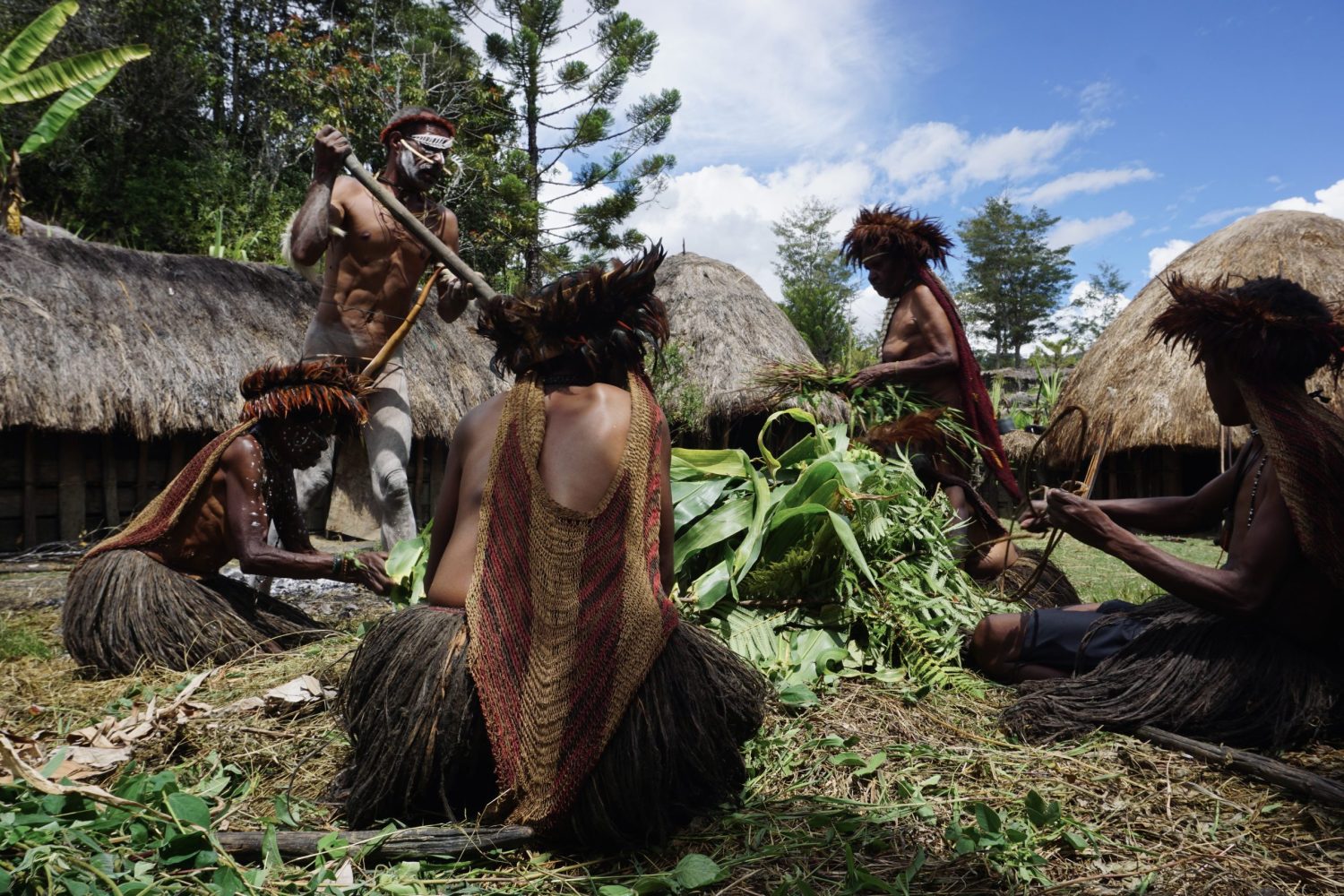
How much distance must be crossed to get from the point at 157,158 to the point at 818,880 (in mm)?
18621

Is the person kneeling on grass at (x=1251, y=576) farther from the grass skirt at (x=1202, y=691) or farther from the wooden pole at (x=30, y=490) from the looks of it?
the wooden pole at (x=30, y=490)

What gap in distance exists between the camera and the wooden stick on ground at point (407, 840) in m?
1.63

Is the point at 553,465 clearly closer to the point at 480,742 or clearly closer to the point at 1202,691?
the point at 480,742

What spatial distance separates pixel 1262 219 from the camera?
11969 mm

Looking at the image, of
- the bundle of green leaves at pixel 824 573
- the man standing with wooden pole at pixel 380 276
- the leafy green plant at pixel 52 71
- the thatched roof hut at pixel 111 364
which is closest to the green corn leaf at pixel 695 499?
the bundle of green leaves at pixel 824 573

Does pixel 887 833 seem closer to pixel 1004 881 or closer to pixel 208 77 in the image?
pixel 1004 881

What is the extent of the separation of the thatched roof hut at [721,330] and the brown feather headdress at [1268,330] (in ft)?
32.6

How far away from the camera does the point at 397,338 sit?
13.5 feet

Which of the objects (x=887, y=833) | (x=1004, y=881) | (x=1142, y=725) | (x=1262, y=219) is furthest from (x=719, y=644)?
(x=1262, y=219)

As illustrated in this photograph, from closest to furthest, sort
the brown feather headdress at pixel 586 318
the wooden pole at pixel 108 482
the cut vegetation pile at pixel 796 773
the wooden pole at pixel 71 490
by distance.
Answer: the cut vegetation pile at pixel 796 773 → the brown feather headdress at pixel 586 318 → the wooden pole at pixel 71 490 → the wooden pole at pixel 108 482

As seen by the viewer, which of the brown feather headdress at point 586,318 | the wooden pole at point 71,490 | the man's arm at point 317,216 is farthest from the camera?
the wooden pole at point 71,490

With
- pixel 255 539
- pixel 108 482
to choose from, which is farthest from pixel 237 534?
pixel 108 482

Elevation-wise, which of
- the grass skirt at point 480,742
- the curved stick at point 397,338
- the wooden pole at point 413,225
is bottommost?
the grass skirt at point 480,742

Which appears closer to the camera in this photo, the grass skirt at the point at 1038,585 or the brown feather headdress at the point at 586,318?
the brown feather headdress at the point at 586,318
